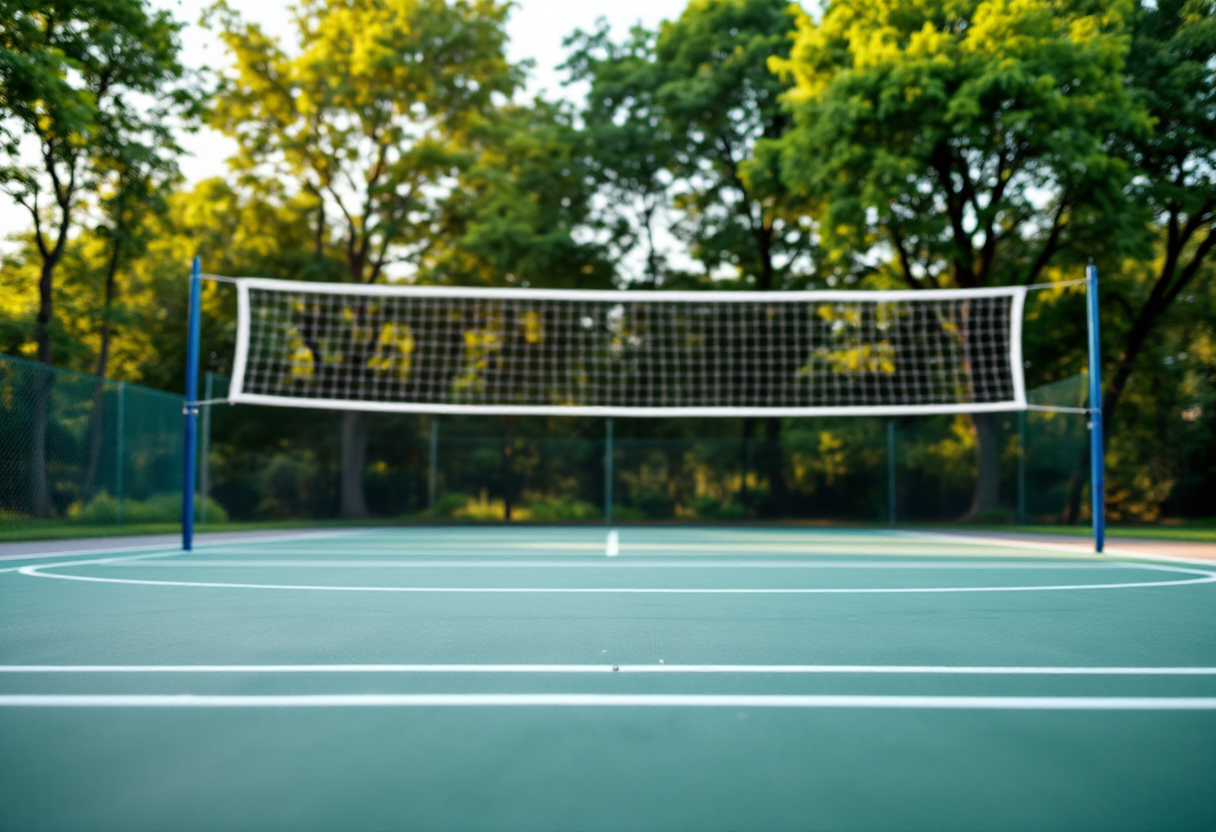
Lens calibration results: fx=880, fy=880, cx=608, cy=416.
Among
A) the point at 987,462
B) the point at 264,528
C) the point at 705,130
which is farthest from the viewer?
the point at 705,130

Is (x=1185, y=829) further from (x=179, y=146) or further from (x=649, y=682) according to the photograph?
(x=179, y=146)

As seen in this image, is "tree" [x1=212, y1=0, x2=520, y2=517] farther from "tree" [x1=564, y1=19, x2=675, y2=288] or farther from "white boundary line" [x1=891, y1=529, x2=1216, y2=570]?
"white boundary line" [x1=891, y1=529, x2=1216, y2=570]

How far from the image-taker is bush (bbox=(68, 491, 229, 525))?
13.3 meters

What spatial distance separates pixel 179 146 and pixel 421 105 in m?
7.11

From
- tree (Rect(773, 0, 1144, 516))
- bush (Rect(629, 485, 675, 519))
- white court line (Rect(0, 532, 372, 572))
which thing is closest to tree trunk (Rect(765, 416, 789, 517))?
bush (Rect(629, 485, 675, 519))

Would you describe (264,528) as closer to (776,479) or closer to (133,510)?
(133,510)

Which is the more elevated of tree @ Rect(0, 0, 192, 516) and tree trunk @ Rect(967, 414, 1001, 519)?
tree @ Rect(0, 0, 192, 516)

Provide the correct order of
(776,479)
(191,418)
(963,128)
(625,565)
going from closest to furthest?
(625,565) < (191,418) < (963,128) < (776,479)

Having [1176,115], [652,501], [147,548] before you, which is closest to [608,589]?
[147,548]

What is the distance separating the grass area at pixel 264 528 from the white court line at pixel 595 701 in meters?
9.54

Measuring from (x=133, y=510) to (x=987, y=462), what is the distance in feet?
54.1

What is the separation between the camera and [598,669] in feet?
11.2

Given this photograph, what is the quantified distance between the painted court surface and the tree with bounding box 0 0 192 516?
10.2 metres

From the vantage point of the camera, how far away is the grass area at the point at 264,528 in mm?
11375
